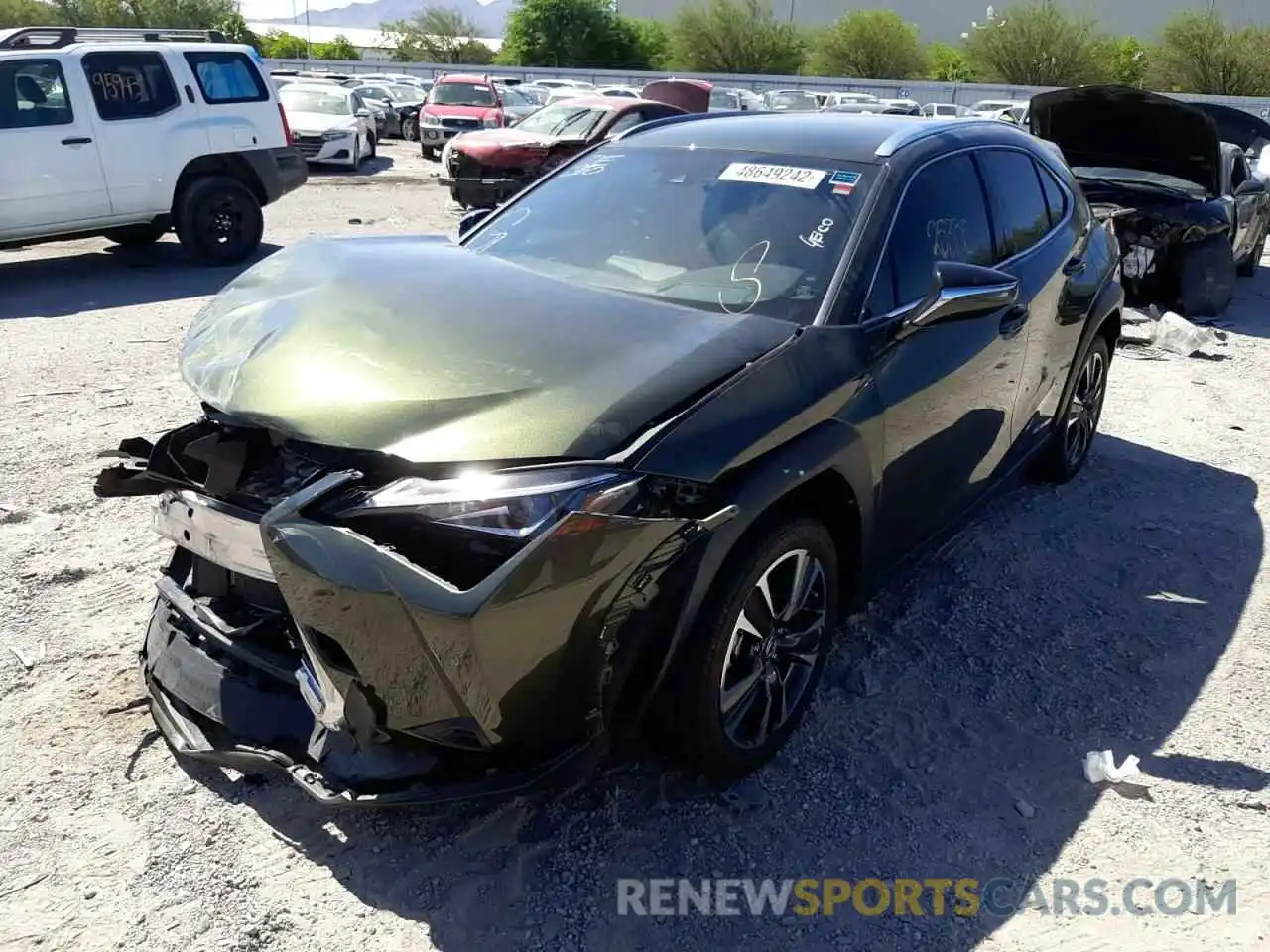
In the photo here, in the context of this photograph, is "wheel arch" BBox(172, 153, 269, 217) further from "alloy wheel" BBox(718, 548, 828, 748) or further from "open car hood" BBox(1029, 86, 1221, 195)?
"alloy wheel" BBox(718, 548, 828, 748)

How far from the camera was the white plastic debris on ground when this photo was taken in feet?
26.8

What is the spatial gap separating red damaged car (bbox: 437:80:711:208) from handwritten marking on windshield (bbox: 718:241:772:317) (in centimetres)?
965

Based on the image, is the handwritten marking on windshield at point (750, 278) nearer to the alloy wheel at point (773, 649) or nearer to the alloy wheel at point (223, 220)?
the alloy wheel at point (773, 649)

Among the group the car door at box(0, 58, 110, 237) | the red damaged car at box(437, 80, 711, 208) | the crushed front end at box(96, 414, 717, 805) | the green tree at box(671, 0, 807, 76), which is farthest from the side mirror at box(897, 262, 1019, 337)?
the green tree at box(671, 0, 807, 76)

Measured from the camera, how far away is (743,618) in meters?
2.77

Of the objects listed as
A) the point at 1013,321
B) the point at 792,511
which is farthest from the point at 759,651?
the point at 1013,321

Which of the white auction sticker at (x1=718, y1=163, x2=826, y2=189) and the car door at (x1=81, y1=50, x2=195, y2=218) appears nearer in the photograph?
the white auction sticker at (x1=718, y1=163, x2=826, y2=189)

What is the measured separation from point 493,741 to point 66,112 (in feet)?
29.7

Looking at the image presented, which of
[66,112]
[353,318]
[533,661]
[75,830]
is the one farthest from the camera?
[66,112]

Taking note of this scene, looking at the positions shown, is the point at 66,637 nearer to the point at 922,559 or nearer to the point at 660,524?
the point at 660,524

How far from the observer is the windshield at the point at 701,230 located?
10.6 ft

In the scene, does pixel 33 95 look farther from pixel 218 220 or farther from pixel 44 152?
pixel 218 220

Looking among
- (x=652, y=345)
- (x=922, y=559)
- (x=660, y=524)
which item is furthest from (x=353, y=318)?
(x=922, y=559)

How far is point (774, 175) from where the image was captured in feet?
11.7
